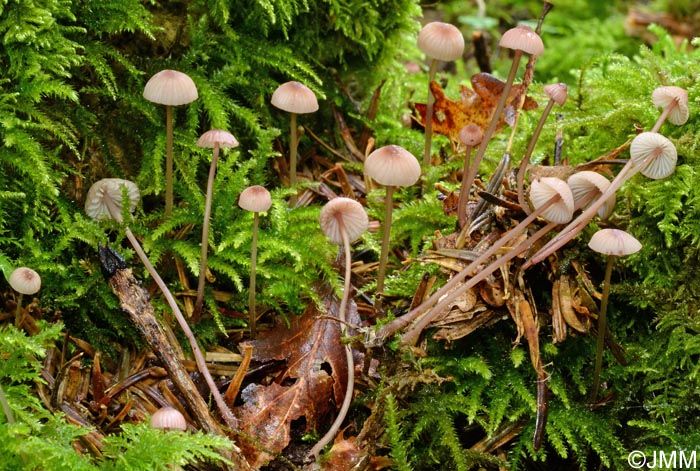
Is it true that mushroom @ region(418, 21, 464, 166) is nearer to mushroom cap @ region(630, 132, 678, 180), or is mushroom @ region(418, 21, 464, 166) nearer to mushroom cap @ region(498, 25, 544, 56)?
mushroom cap @ region(498, 25, 544, 56)

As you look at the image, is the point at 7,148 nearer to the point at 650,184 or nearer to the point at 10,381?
the point at 10,381

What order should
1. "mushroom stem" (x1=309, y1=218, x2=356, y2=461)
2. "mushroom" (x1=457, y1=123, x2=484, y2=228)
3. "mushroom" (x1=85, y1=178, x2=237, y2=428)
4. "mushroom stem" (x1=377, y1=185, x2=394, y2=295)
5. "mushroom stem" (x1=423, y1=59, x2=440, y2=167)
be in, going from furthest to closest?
"mushroom stem" (x1=423, y1=59, x2=440, y2=167) → "mushroom" (x1=457, y1=123, x2=484, y2=228) → "mushroom stem" (x1=377, y1=185, x2=394, y2=295) → "mushroom" (x1=85, y1=178, x2=237, y2=428) → "mushroom stem" (x1=309, y1=218, x2=356, y2=461)

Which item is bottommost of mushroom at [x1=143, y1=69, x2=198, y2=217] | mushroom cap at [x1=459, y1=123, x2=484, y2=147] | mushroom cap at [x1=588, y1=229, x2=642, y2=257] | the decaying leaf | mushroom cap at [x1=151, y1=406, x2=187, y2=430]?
the decaying leaf

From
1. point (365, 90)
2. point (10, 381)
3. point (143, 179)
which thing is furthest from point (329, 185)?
point (10, 381)

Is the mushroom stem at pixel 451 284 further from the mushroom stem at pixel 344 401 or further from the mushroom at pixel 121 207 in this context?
the mushroom at pixel 121 207

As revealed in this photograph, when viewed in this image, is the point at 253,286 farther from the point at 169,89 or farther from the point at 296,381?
the point at 169,89

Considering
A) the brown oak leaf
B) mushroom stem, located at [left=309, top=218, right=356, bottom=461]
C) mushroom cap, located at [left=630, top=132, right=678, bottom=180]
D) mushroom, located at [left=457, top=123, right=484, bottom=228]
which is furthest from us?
the brown oak leaf

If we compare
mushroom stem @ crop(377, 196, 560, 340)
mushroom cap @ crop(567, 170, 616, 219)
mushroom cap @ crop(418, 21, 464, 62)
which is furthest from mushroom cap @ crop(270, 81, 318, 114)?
mushroom cap @ crop(567, 170, 616, 219)
